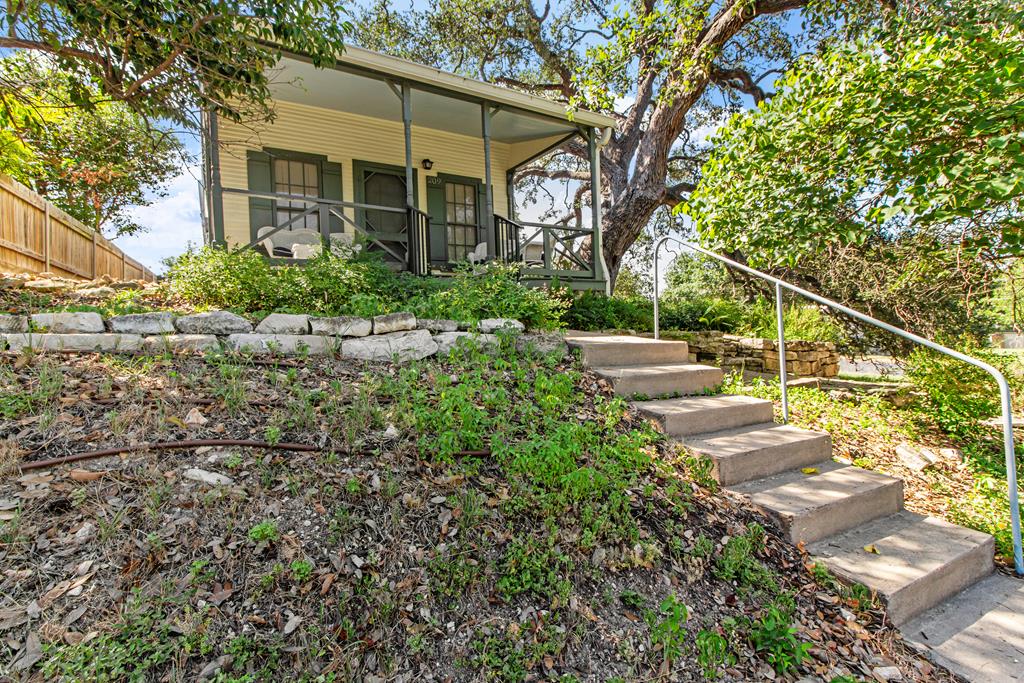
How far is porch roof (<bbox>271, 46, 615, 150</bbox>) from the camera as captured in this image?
604 centimetres

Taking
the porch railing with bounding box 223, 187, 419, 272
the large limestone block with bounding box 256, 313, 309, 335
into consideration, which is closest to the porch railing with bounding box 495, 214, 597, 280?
the porch railing with bounding box 223, 187, 419, 272

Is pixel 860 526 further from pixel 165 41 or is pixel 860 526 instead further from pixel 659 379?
pixel 165 41

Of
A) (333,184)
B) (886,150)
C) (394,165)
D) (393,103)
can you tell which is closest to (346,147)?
(333,184)

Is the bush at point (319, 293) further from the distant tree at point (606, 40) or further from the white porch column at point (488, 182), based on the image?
the distant tree at point (606, 40)

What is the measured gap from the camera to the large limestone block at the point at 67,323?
3061 mm

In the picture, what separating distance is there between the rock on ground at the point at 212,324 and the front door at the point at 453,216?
17.3ft

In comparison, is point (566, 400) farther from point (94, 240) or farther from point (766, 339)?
point (94, 240)

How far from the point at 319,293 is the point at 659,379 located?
297cm

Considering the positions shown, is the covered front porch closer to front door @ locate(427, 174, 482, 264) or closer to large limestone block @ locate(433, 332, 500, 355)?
front door @ locate(427, 174, 482, 264)

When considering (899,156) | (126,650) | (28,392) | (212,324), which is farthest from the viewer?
(899,156)

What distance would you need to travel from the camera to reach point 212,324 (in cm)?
341

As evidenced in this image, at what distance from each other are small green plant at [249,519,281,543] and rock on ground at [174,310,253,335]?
2.03 meters

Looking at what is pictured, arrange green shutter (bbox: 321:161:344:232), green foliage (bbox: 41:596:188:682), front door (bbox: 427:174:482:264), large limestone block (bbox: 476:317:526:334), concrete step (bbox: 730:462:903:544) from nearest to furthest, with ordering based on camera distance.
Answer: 1. green foliage (bbox: 41:596:188:682)
2. concrete step (bbox: 730:462:903:544)
3. large limestone block (bbox: 476:317:526:334)
4. green shutter (bbox: 321:161:344:232)
5. front door (bbox: 427:174:482:264)

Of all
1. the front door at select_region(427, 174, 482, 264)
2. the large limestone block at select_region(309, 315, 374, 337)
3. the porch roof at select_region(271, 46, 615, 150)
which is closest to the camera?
the large limestone block at select_region(309, 315, 374, 337)
